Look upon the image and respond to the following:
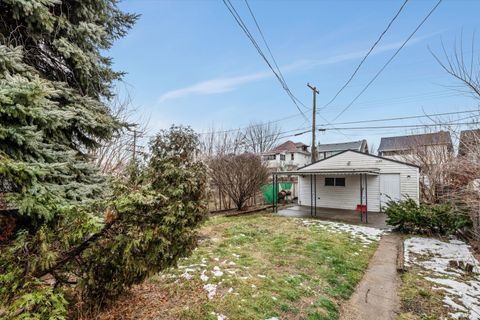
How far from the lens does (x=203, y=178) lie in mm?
3492

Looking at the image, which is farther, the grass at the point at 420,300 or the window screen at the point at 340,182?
the window screen at the point at 340,182

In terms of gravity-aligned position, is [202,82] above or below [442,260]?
above

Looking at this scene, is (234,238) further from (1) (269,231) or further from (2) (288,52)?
(2) (288,52)

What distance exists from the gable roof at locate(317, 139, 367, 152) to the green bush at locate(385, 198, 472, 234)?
73.8 feet

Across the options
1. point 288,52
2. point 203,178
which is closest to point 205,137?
point 288,52

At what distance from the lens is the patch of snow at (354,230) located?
7.32 meters

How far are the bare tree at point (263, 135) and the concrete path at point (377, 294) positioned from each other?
23807 mm

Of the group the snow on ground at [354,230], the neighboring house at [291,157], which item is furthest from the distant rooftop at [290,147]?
the snow on ground at [354,230]

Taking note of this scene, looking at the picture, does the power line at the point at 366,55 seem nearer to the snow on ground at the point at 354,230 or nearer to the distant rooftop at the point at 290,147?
the snow on ground at the point at 354,230

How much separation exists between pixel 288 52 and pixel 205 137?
403 inches

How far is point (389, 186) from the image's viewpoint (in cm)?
1248

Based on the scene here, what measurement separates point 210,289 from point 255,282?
0.76 meters

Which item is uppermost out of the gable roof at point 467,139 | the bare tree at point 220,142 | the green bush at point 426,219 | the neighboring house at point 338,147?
the neighboring house at point 338,147

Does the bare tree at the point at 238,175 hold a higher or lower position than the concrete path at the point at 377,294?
higher
